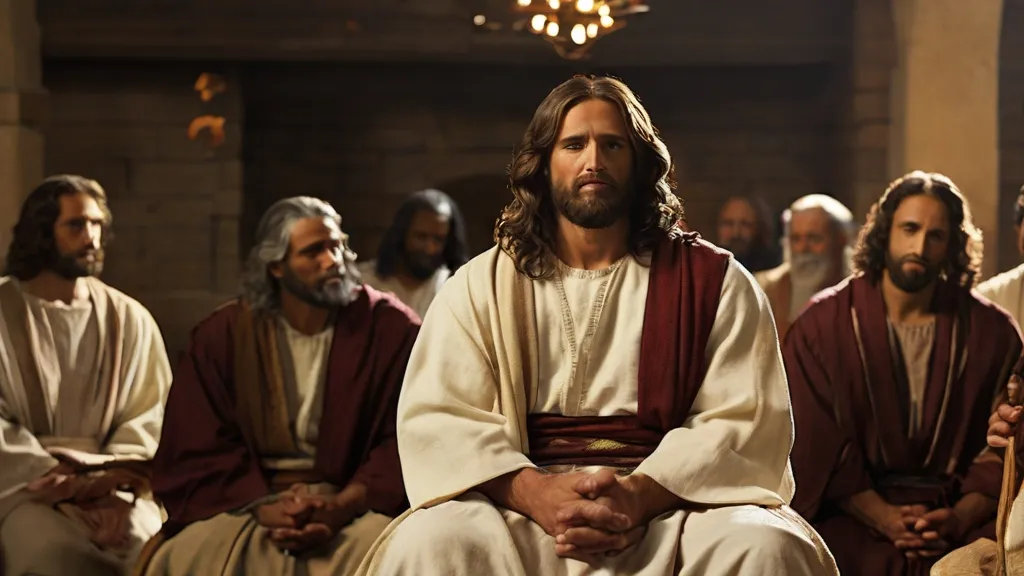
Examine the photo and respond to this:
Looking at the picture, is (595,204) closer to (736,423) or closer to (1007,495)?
(736,423)

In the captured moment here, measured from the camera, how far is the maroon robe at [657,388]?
441 centimetres

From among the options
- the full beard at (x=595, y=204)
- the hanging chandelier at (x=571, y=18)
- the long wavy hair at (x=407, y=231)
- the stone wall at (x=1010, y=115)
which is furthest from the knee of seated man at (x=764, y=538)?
the stone wall at (x=1010, y=115)

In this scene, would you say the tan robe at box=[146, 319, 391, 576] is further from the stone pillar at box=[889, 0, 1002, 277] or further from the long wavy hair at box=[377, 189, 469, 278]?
the stone pillar at box=[889, 0, 1002, 277]

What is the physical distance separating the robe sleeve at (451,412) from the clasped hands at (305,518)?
1130mm

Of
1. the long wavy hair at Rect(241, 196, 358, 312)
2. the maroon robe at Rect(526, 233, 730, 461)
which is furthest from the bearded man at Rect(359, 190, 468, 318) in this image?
the maroon robe at Rect(526, 233, 730, 461)

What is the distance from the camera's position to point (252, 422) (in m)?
5.87

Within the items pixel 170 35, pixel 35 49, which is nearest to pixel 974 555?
pixel 35 49

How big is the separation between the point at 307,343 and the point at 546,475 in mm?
1989

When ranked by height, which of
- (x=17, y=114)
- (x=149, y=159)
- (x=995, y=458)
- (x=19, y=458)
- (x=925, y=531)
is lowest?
(x=925, y=531)

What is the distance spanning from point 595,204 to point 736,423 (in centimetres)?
67

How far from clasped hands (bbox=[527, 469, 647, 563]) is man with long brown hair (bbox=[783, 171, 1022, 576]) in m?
1.61

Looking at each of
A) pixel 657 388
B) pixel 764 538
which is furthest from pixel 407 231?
pixel 764 538

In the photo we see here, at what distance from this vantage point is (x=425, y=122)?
1172 cm

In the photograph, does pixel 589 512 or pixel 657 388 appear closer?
pixel 589 512
